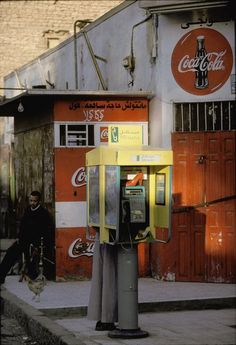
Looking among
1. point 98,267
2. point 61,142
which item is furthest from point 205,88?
point 98,267

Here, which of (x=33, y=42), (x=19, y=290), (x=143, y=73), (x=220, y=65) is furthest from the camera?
(x=33, y=42)

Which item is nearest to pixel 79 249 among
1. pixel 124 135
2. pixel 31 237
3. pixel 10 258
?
pixel 31 237

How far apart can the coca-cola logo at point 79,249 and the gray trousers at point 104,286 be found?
519 centimetres

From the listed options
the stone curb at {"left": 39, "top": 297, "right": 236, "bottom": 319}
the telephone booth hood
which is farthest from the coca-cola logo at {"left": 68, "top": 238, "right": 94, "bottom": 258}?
the telephone booth hood

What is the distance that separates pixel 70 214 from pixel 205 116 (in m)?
2.85

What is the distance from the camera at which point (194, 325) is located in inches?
405

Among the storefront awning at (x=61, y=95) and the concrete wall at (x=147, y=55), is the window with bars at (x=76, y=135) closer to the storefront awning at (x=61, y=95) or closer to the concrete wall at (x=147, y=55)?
the storefront awning at (x=61, y=95)

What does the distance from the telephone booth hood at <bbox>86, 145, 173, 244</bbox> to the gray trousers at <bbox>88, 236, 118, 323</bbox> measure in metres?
0.22

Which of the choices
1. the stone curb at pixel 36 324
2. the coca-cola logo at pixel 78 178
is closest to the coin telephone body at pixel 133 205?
the stone curb at pixel 36 324

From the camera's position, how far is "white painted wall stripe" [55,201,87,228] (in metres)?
14.7

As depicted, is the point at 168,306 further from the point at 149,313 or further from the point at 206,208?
the point at 206,208

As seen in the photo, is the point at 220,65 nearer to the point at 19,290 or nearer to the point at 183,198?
the point at 183,198

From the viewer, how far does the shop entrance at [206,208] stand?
46.2ft

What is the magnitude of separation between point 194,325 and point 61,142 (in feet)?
17.8
